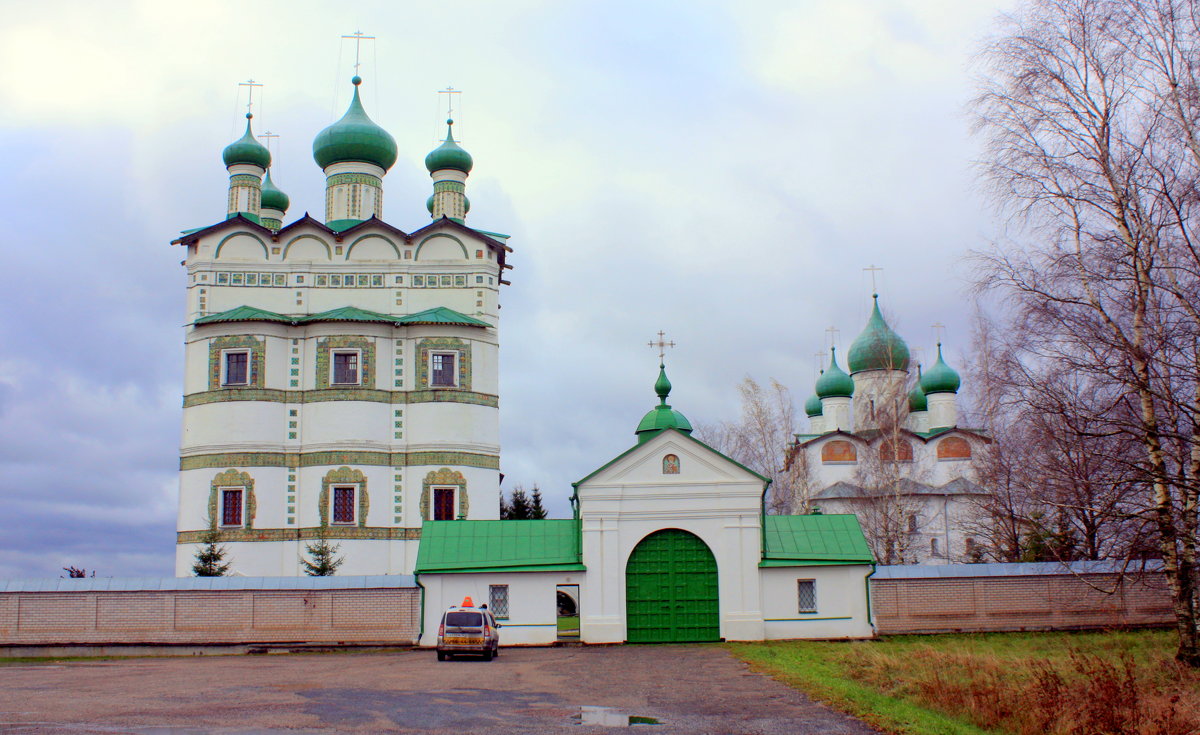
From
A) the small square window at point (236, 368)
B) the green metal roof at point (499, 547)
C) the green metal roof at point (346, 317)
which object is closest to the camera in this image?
the green metal roof at point (499, 547)

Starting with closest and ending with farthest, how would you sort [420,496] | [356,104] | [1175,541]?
[1175,541]
[420,496]
[356,104]

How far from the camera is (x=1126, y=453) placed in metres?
16.7

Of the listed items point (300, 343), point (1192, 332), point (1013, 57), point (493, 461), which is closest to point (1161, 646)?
point (1192, 332)

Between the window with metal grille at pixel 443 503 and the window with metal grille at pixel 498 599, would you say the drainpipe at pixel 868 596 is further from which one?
the window with metal grille at pixel 443 503

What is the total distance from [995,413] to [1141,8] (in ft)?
20.5

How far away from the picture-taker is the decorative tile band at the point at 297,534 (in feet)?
98.5

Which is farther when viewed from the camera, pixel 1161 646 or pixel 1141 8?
pixel 1161 646

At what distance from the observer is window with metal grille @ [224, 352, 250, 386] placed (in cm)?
3105

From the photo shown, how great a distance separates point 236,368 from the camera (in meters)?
31.2

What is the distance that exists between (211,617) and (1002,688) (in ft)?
53.4

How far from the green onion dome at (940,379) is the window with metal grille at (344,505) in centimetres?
3098

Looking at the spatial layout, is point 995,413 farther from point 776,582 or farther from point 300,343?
point 300,343

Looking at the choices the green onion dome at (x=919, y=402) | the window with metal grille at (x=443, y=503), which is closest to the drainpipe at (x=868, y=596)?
the window with metal grille at (x=443, y=503)

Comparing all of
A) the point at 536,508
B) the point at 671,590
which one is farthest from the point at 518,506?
the point at 671,590
